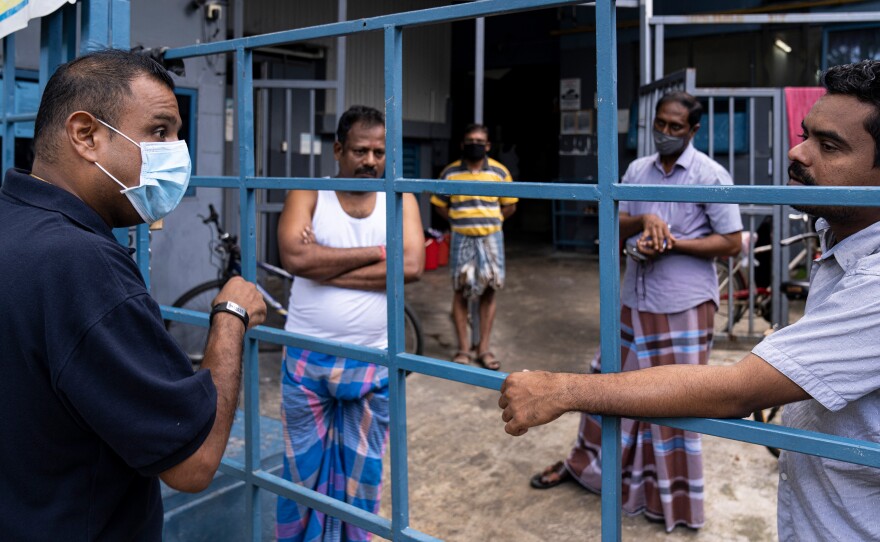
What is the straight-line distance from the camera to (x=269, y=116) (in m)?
8.91

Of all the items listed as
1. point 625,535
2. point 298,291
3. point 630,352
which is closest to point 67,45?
point 298,291

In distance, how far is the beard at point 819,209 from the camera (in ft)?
4.34

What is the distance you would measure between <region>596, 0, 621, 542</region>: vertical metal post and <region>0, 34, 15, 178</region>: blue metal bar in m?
1.98

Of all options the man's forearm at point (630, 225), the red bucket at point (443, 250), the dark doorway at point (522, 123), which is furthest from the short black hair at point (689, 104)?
the dark doorway at point (522, 123)

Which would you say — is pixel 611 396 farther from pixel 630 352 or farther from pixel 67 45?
pixel 630 352

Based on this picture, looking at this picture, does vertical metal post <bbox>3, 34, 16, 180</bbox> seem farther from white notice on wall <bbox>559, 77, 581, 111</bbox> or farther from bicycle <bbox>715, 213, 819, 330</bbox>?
white notice on wall <bbox>559, 77, 581, 111</bbox>

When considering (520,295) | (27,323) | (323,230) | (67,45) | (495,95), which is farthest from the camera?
(495,95)

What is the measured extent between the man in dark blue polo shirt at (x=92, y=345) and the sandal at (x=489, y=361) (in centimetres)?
436

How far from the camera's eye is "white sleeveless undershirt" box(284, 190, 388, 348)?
2609 mm

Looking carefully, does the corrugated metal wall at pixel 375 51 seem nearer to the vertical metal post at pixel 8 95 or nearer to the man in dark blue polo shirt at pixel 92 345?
the vertical metal post at pixel 8 95

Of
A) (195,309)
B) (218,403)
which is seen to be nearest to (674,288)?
(218,403)

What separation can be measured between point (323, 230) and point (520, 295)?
619 cm

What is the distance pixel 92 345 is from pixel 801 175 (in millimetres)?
1217

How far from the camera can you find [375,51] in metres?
10.3
